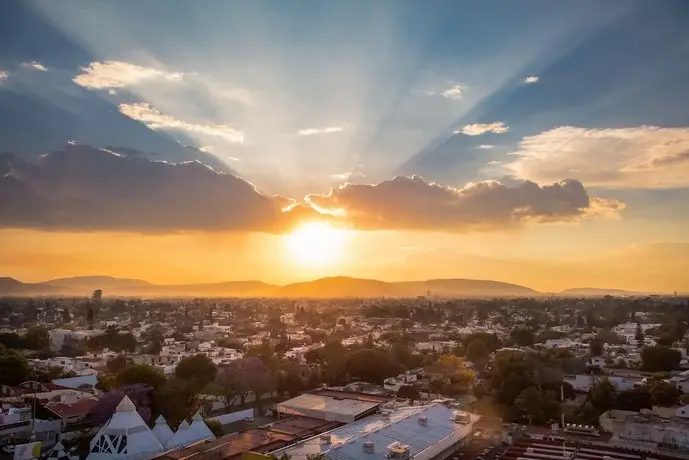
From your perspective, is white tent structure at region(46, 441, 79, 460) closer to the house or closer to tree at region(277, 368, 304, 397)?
the house

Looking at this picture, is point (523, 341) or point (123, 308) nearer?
point (523, 341)

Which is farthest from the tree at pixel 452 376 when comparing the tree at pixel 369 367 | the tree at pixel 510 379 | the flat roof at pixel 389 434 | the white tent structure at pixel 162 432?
the white tent structure at pixel 162 432

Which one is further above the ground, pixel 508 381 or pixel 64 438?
pixel 508 381

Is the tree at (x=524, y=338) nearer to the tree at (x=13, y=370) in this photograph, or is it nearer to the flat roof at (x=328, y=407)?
the flat roof at (x=328, y=407)

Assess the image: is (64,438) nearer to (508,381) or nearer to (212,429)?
(212,429)

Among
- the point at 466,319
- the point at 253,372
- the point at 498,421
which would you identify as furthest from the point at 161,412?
the point at 466,319

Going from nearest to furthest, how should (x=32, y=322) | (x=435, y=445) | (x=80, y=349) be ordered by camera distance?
(x=435, y=445)
(x=80, y=349)
(x=32, y=322)

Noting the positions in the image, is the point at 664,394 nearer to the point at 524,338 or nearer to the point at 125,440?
the point at 125,440

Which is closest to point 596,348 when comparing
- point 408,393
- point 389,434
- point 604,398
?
point 604,398
